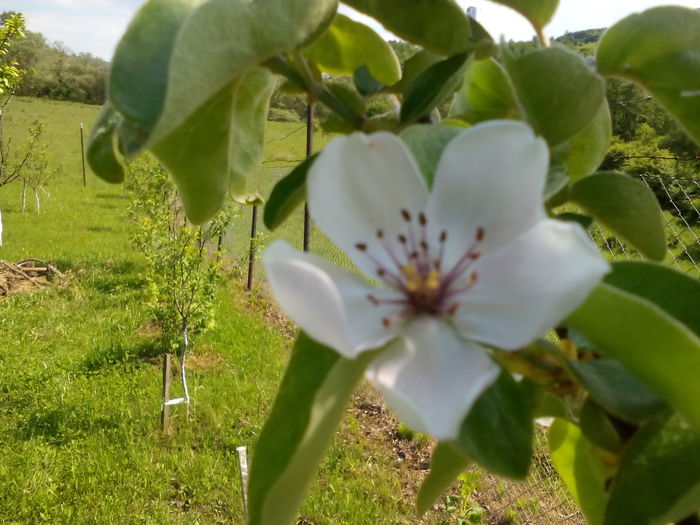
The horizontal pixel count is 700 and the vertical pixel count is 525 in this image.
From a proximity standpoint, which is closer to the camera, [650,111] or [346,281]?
[346,281]

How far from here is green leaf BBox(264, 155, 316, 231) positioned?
38cm

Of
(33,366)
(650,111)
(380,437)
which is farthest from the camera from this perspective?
(650,111)

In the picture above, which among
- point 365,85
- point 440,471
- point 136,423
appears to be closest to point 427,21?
point 365,85

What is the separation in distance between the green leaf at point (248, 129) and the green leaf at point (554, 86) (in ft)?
0.52

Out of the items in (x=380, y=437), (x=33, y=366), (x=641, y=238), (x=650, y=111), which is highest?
(x=641, y=238)

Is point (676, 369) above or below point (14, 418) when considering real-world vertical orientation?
above

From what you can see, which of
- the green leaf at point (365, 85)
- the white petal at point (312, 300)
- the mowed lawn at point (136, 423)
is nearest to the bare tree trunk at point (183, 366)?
the mowed lawn at point (136, 423)

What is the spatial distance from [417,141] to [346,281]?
78mm

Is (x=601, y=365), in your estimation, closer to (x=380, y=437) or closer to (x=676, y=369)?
(x=676, y=369)

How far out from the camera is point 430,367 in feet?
0.93

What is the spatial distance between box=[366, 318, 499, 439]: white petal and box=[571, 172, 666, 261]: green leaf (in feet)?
0.59

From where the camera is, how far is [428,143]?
321mm

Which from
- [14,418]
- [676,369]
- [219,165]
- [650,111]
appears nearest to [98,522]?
[14,418]

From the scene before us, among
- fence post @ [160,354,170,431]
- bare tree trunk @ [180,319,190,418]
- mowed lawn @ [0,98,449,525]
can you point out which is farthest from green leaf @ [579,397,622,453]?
bare tree trunk @ [180,319,190,418]
